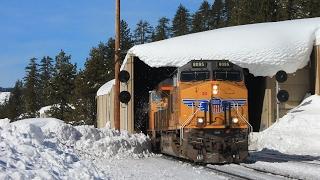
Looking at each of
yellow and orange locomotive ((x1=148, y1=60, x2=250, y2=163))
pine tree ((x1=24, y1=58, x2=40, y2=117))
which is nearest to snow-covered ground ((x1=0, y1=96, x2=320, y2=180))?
yellow and orange locomotive ((x1=148, y1=60, x2=250, y2=163))

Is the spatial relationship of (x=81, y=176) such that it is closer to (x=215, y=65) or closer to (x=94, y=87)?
(x=215, y=65)

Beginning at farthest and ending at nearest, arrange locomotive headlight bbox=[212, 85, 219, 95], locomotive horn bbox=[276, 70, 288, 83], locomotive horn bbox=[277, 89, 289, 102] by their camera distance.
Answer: locomotive horn bbox=[276, 70, 288, 83]
locomotive horn bbox=[277, 89, 289, 102]
locomotive headlight bbox=[212, 85, 219, 95]

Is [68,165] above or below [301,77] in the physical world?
below

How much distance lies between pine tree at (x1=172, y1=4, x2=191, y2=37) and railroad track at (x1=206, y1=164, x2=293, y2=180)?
363 feet

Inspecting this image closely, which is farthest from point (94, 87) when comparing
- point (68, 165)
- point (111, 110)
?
point (68, 165)

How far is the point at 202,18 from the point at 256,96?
303 ft

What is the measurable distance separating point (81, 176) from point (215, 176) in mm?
5573

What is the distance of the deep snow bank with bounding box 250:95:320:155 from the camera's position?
25562mm

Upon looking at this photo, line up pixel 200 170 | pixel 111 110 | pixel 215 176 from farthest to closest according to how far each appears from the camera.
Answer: pixel 111 110, pixel 200 170, pixel 215 176

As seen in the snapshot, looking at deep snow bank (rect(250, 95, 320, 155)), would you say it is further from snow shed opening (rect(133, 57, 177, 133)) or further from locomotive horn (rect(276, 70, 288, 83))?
snow shed opening (rect(133, 57, 177, 133))

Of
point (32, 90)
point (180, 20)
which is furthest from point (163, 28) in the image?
point (32, 90)

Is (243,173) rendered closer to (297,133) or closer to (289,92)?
(297,133)

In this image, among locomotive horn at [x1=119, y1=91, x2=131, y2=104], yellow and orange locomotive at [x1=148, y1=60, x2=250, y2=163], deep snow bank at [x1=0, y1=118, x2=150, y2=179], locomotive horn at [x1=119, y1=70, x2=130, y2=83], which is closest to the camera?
deep snow bank at [x1=0, y1=118, x2=150, y2=179]

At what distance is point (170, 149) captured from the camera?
20453 millimetres
